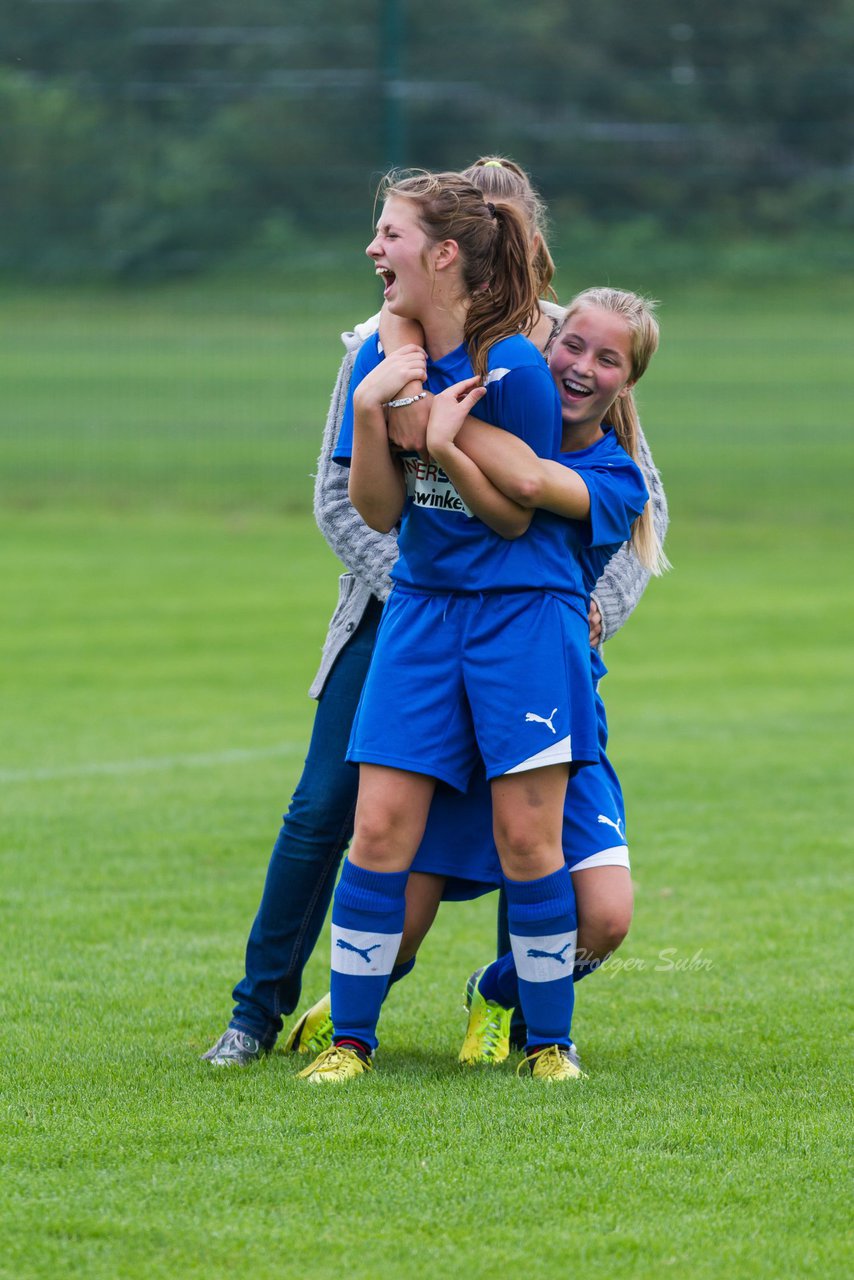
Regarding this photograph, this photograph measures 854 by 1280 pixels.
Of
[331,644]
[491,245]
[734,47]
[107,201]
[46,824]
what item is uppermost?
[734,47]

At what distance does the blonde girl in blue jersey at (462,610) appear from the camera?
3617 millimetres

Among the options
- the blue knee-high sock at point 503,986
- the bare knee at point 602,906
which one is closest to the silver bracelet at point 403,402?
the bare knee at point 602,906

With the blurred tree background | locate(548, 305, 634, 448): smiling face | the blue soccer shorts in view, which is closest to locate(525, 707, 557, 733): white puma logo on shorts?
the blue soccer shorts

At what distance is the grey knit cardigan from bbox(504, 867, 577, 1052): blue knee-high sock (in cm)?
59

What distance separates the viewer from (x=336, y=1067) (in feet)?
12.3

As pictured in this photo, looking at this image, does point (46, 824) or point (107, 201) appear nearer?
point (46, 824)

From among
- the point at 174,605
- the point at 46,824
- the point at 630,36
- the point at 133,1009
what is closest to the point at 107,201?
the point at 630,36

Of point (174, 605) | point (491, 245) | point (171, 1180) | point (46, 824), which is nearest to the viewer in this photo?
point (171, 1180)

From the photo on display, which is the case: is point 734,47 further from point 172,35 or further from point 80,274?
point 80,274

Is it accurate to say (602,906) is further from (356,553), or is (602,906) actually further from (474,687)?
(356,553)

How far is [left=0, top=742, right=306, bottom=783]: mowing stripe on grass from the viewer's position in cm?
772

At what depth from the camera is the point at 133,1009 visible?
4.51 meters

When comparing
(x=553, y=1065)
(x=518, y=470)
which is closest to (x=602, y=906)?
(x=553, y=1065)

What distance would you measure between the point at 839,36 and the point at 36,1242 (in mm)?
17293
